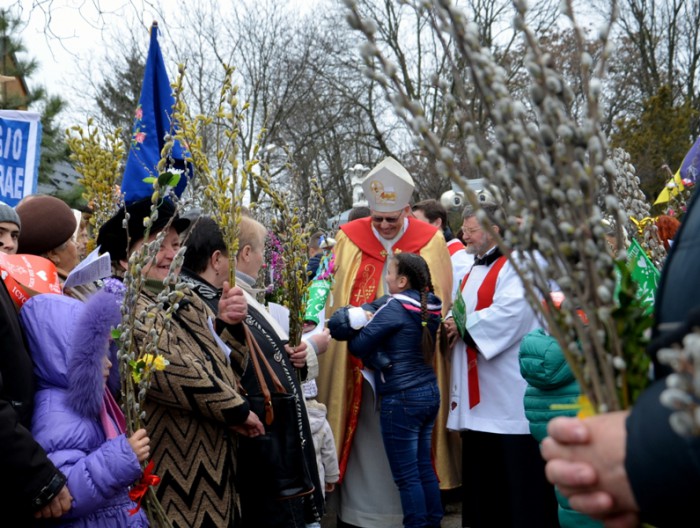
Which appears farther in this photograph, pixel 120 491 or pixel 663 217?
pixel 663 217

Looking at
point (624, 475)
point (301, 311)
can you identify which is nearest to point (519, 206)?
point (624, 475)

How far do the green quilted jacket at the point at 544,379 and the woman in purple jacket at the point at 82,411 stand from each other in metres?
1.87

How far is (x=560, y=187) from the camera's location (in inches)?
55.9

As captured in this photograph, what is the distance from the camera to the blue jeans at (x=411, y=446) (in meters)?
5.12

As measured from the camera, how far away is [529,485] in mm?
5012

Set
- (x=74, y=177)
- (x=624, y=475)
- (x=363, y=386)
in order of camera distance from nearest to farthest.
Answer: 1. (x=624, y=475)
2. (x=363, y=386)
3. (x=74, y=177)

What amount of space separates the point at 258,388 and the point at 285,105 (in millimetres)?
18835

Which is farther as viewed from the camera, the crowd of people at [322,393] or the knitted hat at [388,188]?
the knitted hat at [388,188]

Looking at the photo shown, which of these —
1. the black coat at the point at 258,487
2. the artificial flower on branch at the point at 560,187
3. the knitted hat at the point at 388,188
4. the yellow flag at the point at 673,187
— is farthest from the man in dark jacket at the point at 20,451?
the knitted hat at the point at 388,188

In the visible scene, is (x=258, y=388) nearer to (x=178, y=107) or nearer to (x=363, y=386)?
(x=178, y=107)

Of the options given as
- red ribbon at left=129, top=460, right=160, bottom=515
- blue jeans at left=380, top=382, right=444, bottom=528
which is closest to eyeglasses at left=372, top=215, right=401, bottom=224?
blue jeans at left=380, top=382, right=444, bottom=528

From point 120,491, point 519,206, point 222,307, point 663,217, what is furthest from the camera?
point 663,217

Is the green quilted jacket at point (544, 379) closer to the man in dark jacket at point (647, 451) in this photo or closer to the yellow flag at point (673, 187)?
the yellow flag at point (673, 187)

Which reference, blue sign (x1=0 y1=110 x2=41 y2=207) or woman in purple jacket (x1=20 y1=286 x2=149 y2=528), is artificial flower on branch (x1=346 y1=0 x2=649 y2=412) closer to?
woman in purple jacket (x1=20 y1=286 x2=149 y2=528)
